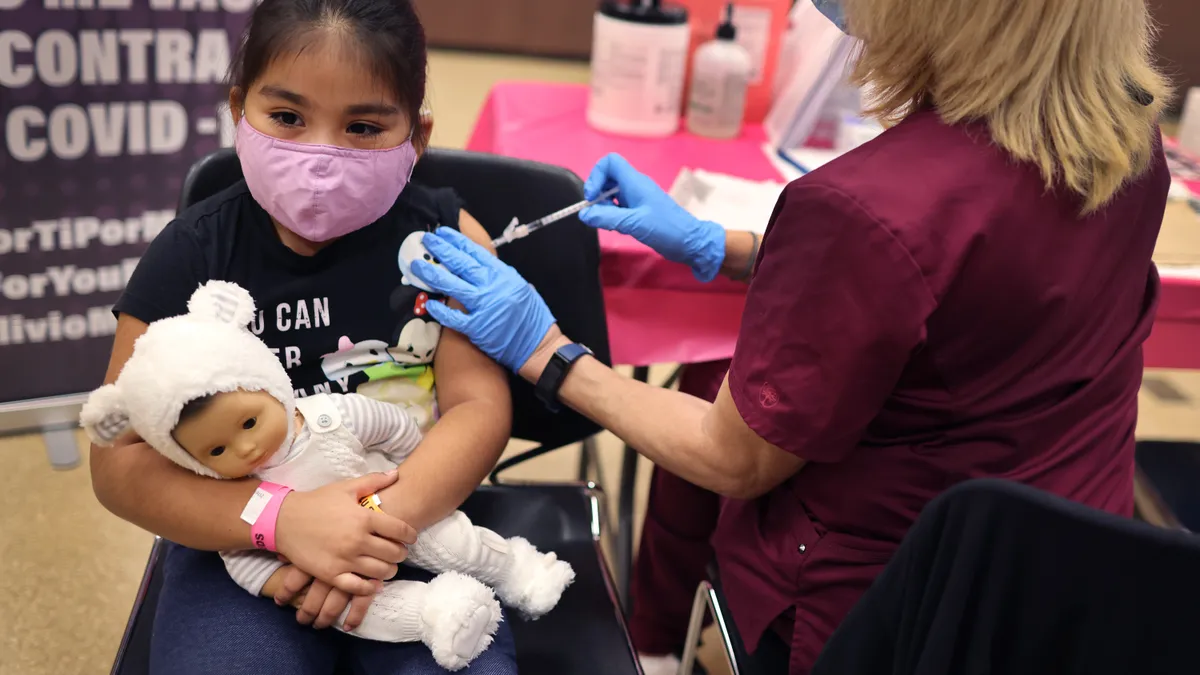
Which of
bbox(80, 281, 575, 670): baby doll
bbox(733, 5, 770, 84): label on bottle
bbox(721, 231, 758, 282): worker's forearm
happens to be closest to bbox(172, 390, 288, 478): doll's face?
bbox(80, 281, 575, 670): baby doll

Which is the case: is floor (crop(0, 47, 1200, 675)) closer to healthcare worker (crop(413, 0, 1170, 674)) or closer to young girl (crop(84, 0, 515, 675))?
young girl (crop(84, 0, 515, 675))

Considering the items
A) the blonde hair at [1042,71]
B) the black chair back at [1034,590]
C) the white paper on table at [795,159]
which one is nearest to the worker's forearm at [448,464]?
the black chair back at [1034,590]

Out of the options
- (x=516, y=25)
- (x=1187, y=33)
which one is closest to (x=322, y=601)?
(x=516, y=25)

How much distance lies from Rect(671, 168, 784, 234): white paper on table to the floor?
0.44m

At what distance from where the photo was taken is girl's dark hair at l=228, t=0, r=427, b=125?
0.99m

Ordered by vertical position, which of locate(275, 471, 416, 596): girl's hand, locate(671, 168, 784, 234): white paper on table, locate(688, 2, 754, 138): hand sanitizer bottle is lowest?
locate(275, 471, 416, 596): girl's hand

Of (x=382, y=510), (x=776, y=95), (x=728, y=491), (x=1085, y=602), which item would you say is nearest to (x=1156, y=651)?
(x=1085, y=602)

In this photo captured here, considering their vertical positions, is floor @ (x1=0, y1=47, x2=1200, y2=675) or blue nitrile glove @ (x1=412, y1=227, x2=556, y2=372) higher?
blue nitrile glove @ (x1=412, y1=227, x2=556, y2=372)

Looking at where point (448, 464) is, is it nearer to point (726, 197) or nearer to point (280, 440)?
point (280, 440)

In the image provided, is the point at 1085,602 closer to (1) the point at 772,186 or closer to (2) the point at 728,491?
(2) the point at 728,491

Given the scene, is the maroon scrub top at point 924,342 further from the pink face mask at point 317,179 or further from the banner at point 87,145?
the banner at point 87,145

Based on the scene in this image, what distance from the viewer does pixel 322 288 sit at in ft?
3.60

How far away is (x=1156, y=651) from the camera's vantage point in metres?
0.67

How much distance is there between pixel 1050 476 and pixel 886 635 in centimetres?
29
